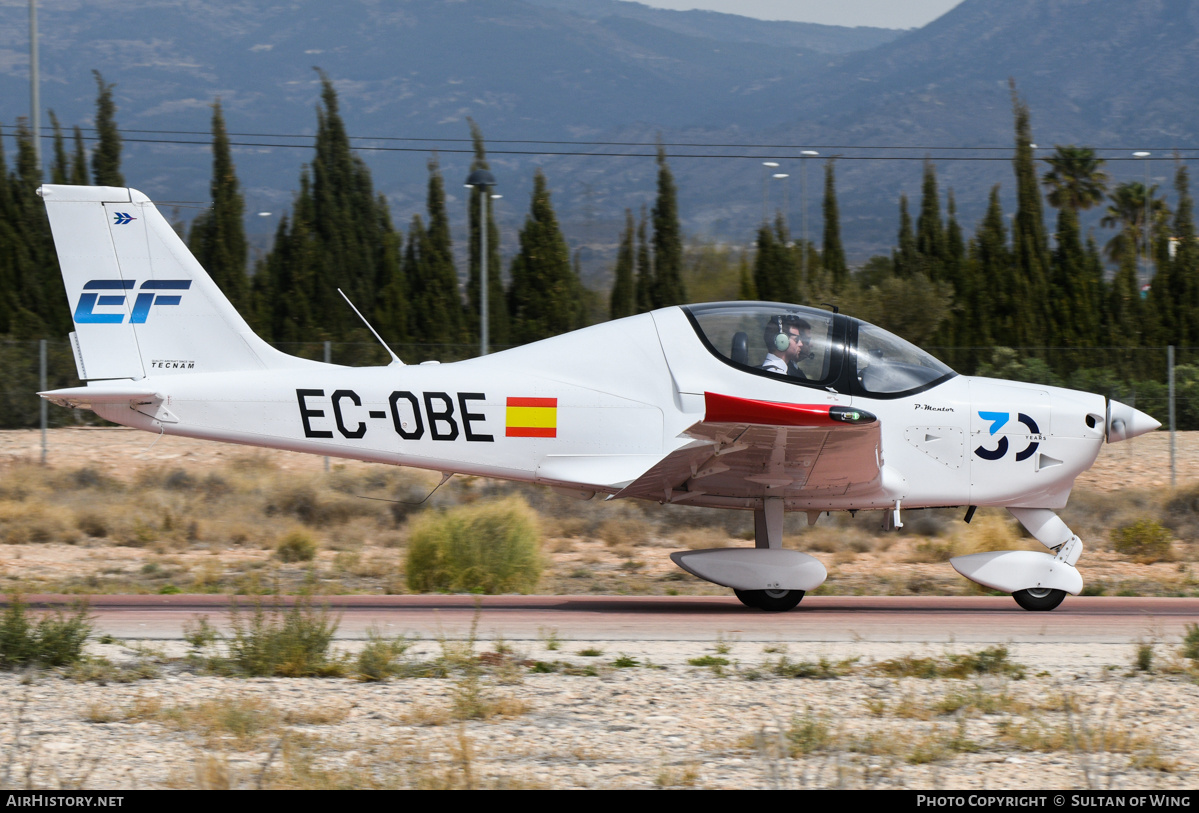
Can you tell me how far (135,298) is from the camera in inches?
392

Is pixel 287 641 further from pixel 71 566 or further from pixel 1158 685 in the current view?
pixel 71 566

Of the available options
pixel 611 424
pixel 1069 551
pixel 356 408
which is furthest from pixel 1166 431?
pixel 356 408

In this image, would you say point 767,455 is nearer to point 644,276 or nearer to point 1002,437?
point 1002,437

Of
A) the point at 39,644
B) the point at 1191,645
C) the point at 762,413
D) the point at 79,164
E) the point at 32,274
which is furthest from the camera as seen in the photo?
the point at 79,164

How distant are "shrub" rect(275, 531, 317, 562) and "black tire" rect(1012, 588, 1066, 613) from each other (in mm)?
8654

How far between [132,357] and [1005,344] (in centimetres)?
2650

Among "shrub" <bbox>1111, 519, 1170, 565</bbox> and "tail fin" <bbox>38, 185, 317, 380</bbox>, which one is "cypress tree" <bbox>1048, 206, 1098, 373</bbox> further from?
"tail fin" <bbox>38, 185, 317, 380</bbox>

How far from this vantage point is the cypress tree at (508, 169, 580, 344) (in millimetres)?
32969

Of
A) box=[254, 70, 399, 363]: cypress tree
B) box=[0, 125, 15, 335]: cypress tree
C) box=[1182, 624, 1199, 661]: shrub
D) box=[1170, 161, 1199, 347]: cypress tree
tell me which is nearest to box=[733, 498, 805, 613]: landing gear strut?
box=[1182, 624, 1199, 661]: shrub

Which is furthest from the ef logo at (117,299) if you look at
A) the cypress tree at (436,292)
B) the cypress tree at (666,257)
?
the cypress tree at (666,257)

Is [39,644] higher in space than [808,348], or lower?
lower

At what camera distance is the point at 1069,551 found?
989 centimetres

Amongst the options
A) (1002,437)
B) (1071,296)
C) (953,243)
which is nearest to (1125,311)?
(1071,296)

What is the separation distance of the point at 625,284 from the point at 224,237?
11.5 meters
